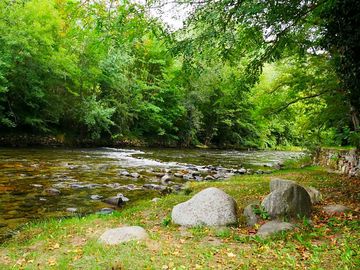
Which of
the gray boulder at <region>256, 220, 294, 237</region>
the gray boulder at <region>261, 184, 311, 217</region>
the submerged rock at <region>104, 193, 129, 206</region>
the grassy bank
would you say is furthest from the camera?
the submerged rock at <region>104, 193, 129, 206</region>

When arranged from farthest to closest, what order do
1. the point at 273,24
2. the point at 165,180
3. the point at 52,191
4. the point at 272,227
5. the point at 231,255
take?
1. the point at 165,180
2. the point at 52,191
3. the point at 273,24
4. the point at 272,227
5. the point at 231,255

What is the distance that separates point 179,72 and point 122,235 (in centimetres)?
620

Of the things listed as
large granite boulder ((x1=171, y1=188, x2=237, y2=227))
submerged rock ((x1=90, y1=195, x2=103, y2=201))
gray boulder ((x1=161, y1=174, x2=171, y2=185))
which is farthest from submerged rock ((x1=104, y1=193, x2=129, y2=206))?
gray boulder ((x1=161, y1=174, x2=171, y2=185))

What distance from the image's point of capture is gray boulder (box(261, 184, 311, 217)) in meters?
7.88

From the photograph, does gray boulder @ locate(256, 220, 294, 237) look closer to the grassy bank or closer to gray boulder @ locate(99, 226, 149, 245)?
the grassy bank

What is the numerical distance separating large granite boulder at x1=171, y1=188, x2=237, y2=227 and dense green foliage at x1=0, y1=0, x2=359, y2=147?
3873mm

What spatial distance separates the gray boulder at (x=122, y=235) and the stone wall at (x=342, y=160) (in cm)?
1123

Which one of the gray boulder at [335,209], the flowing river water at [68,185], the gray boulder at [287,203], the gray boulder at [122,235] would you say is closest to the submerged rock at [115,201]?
the flowing river water at [68,185]

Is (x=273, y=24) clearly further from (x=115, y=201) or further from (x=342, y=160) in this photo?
(x=342, y=160)

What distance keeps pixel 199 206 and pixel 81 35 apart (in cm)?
541

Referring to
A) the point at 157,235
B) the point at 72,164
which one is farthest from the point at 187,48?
the point at 72,164

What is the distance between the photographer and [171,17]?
30.6ft

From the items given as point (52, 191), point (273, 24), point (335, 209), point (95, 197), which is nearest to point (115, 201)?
point (95, 197)

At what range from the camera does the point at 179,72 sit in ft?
37.1
